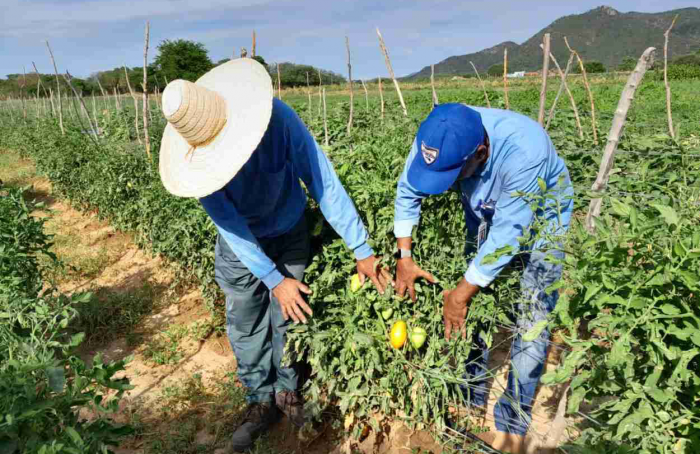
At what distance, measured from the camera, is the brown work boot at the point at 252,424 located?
8.40 ft

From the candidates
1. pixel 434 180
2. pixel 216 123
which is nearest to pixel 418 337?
pixel 434 180

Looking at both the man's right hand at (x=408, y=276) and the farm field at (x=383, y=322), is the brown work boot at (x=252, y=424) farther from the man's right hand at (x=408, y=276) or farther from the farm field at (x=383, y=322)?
the man's right hand at (x=408, y=276)

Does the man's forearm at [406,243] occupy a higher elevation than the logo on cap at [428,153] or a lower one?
lower

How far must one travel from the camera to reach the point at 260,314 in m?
2.56

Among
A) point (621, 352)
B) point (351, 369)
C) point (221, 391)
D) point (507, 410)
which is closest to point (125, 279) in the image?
point (221, 391)

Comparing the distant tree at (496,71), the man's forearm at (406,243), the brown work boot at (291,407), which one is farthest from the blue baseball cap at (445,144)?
the distant tree at (496,71)

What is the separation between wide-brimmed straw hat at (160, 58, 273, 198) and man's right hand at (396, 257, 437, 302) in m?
0.86

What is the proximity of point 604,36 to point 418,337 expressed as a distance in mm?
194763

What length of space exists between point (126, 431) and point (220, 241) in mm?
1139

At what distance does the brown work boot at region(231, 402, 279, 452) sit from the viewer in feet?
8.40

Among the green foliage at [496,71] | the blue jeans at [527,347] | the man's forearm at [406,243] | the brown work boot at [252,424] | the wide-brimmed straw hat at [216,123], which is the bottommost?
the brown work boot at [252,424]

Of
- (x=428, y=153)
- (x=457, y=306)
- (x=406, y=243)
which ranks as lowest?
(x=457, y=306)

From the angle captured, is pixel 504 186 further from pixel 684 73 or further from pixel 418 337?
pixel 684 73

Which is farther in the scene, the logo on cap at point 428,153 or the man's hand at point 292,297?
the man's hand at point 292,297
